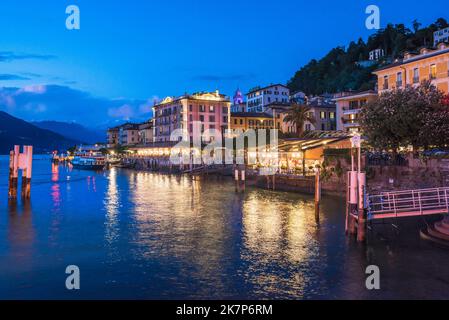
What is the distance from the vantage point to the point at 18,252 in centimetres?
2178

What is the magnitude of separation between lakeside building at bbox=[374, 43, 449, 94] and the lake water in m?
24.6

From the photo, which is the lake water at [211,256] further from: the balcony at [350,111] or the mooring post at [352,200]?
the balcony at [350,111]

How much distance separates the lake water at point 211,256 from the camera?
15812 millimetres

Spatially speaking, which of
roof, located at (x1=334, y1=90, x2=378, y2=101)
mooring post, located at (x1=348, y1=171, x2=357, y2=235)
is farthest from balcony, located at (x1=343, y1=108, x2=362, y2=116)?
mooring post, located at (x1=348, y1=171, x2=357, y2=235)

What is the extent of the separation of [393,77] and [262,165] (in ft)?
73.8

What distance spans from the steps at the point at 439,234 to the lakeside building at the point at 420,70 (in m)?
26.7

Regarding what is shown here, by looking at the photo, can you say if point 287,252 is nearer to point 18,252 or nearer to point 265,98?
point 18,252

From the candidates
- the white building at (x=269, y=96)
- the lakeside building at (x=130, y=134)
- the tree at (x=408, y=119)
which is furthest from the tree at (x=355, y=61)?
the tree at (x=408, y=119)

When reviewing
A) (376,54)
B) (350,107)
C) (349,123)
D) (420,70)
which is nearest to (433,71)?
(420,70)

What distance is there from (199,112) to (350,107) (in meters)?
45.9

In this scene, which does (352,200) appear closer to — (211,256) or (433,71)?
(211,256)

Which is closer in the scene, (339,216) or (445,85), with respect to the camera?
(339,216)

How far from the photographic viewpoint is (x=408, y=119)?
36.2 m
